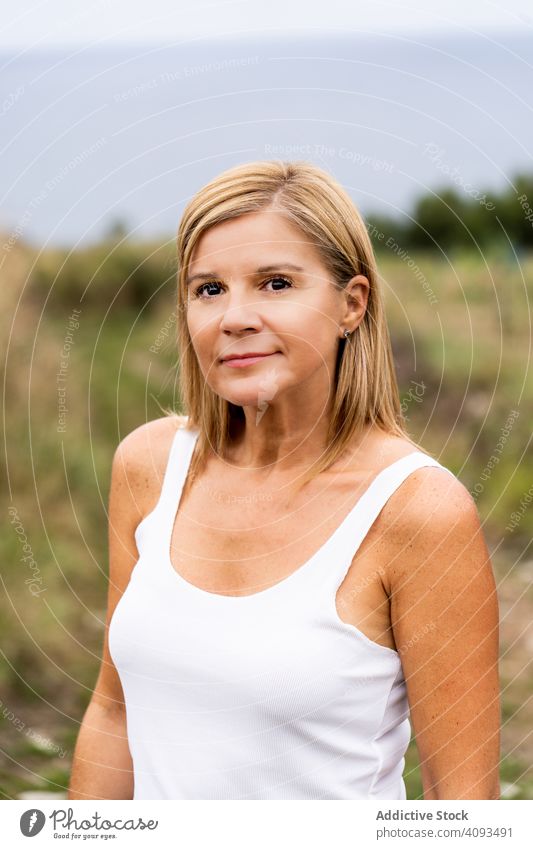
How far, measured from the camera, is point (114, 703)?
1.54m

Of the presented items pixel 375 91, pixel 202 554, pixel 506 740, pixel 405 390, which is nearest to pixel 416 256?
pixel 405 390

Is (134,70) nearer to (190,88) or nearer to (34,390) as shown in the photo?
(190,88)

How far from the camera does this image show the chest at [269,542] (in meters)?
1.26

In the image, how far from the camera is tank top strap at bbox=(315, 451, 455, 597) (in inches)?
49.4

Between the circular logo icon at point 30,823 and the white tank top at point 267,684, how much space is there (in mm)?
165

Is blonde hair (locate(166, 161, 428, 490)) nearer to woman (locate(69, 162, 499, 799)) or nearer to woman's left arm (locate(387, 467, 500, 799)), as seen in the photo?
woman (locate(69, 162, 499, 799))

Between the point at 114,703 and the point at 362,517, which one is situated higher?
the point at 362,517

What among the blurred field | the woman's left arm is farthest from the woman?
the blurred field

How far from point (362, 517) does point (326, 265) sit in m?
0.32

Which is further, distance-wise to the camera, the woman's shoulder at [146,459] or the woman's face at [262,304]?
the woman's shoulder at [146,459]

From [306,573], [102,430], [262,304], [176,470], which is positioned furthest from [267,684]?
[102,430]

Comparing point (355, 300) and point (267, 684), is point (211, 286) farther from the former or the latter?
point (267, 684)

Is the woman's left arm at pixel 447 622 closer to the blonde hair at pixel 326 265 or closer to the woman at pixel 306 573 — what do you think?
the woman at pixel 306 573

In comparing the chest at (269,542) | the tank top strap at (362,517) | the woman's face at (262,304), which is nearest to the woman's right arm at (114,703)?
the chest at (269,542)
